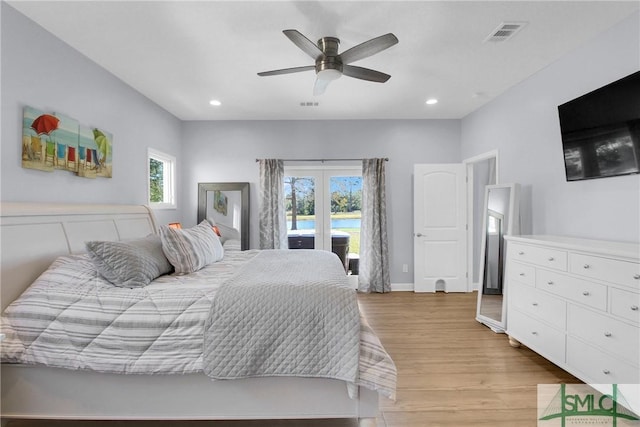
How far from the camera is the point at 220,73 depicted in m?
3.03

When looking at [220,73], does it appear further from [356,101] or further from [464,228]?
[464,228]

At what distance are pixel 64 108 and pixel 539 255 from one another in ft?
13.0

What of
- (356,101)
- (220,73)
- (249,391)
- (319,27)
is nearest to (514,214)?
(356,101)

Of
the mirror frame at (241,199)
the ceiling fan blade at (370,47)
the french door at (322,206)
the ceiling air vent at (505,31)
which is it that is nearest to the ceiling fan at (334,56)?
the ceiling fan blade at (370,47)

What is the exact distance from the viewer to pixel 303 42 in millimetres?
2090

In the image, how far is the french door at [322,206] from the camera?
475cm

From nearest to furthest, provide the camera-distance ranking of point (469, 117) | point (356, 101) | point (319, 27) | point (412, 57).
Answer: point (319, 27), point (412, 57), point (356, 101), point (469, 117)

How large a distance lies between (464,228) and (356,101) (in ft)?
8.02

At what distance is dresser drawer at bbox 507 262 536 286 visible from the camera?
8.18 ft

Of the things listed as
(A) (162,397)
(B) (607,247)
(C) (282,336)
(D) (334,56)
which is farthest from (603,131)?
(A) (162,397)

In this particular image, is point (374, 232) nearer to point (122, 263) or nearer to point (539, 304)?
point (539, 304)

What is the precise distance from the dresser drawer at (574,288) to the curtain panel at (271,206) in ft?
10.5

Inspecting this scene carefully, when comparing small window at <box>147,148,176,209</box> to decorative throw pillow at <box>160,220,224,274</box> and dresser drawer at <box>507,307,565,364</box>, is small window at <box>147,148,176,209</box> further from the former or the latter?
dresser drawer at <box>507,307,565,364</box>

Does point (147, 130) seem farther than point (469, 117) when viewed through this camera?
No
